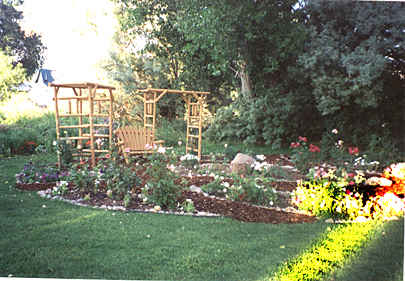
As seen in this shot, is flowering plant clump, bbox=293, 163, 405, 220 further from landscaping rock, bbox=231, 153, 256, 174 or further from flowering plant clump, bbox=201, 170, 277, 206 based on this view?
landscaping rock, bbox=231, 153, 256, 174

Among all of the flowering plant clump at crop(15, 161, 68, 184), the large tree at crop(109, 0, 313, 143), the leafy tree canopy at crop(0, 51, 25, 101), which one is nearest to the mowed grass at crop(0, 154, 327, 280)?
the flowering plant clump at crop(15, 161, 68, 184)

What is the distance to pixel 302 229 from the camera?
10.8ft

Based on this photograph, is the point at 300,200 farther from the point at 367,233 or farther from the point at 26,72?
the point at 26,72

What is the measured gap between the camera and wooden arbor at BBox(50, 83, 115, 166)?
5.52m

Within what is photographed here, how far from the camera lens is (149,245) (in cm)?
282

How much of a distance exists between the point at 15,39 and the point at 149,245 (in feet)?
14.9

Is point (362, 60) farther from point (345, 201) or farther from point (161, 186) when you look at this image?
point (161, 186)

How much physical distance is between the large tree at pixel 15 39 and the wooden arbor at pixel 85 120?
0.76 m

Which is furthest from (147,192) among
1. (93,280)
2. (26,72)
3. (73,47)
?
(73,47)

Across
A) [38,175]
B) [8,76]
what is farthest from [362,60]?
[8,76]

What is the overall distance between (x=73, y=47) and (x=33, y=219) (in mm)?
7143

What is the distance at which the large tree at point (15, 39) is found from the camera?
5527mm

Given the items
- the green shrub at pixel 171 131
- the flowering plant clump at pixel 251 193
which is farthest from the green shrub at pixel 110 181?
the green shrub at pixel 171 131

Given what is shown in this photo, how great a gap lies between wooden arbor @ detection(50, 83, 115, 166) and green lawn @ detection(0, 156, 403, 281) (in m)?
2.12
